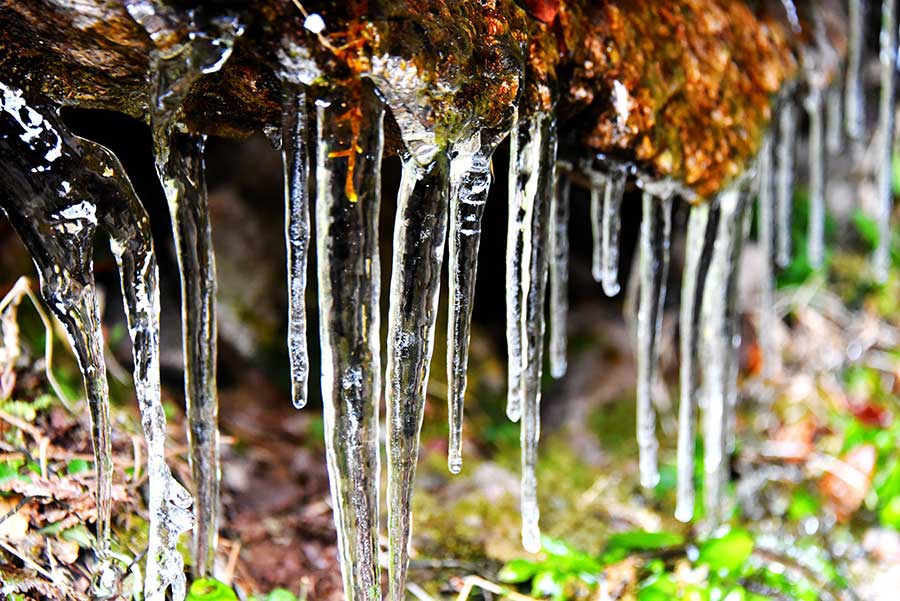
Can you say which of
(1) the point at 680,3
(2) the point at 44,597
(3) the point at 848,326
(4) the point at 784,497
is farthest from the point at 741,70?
(2) the point at 44,597

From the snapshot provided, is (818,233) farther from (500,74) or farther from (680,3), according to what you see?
(500,74)

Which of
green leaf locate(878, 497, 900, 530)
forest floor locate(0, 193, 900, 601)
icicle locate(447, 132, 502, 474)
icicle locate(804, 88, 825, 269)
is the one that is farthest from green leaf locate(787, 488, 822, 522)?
icicle locate(447, 132, 502, 474)

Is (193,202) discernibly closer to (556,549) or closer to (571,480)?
(556,549)

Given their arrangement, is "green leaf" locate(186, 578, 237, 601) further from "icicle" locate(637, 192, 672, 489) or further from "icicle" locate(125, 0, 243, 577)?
"icicle" locate(637, 192, 672, 489)

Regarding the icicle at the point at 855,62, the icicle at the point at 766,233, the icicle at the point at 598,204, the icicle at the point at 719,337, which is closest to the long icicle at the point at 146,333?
the icicle at the point at 598,204

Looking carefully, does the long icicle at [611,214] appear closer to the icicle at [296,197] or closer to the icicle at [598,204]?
the icicle at [598,204]
